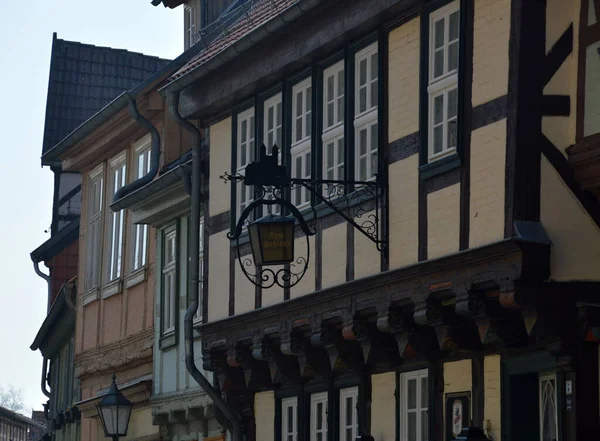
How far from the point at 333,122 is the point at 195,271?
188 inches

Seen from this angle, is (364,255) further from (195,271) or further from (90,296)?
(90,296)

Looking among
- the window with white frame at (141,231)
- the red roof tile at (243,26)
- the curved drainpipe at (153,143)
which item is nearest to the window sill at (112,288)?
the window with white frame at (141,231)

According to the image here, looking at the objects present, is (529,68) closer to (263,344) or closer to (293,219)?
(293,219)

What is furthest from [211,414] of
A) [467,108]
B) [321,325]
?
[467,108]

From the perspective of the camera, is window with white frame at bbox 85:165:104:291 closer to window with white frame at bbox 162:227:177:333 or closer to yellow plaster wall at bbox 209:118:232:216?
window with white frame at bbox 162:227:177:333

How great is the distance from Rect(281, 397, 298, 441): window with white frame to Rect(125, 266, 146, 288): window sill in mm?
6020

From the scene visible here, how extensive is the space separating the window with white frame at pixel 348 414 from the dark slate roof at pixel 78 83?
20.5 meters

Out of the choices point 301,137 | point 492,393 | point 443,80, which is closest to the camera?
point 492,393

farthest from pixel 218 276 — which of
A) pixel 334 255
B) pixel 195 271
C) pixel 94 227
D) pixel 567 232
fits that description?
pixel 94 227

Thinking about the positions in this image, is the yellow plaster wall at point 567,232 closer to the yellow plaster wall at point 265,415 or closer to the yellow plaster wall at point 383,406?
the yellow plaster wall at point 383,406

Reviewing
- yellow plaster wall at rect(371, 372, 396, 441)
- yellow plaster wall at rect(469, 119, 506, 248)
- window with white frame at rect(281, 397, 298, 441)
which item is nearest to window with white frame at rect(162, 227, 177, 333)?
window with white frame at rect(281, 397, 298, 441)

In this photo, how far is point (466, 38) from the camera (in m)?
15.0

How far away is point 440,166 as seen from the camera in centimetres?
1527

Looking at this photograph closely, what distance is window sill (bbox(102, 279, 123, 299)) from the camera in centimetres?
2698
